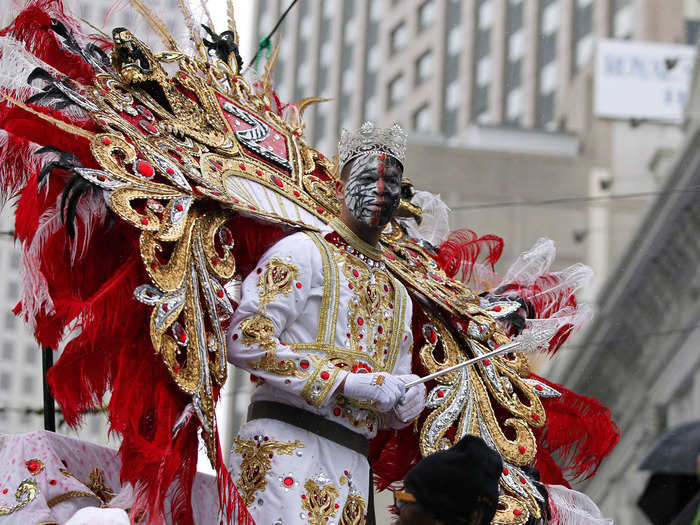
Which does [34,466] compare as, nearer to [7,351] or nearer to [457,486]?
[457,486]

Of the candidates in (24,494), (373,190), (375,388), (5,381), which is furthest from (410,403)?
(5,381)

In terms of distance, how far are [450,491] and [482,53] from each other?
169 ft

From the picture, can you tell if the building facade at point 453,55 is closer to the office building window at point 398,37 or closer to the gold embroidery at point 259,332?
the office building window at point 398,37

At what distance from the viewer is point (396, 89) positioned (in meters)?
57.6

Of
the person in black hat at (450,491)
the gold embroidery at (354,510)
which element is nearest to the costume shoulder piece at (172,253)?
the gold embroidery at (354,510)

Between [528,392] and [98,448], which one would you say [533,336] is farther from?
[98,448]

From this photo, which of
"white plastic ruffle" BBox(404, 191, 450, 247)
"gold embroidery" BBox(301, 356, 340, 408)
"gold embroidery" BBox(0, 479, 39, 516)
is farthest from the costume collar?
"gold embroidery" BBox(0, 479, 39, 516)

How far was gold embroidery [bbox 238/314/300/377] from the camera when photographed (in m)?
5.21

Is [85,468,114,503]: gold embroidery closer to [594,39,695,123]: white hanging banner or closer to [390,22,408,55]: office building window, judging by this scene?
[594,39,695,123]: white hanging banner

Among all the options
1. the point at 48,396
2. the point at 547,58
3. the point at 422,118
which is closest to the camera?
the point at 48,396

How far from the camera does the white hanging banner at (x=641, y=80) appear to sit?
3584 cm

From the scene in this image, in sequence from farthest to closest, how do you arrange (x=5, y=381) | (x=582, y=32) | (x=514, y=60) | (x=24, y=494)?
(x=5, y=381) < (x=514, y=60) < (x=582, y=32) < (x=24, y=494)

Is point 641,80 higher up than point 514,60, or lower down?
lower down

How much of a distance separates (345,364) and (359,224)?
26.3 inches
